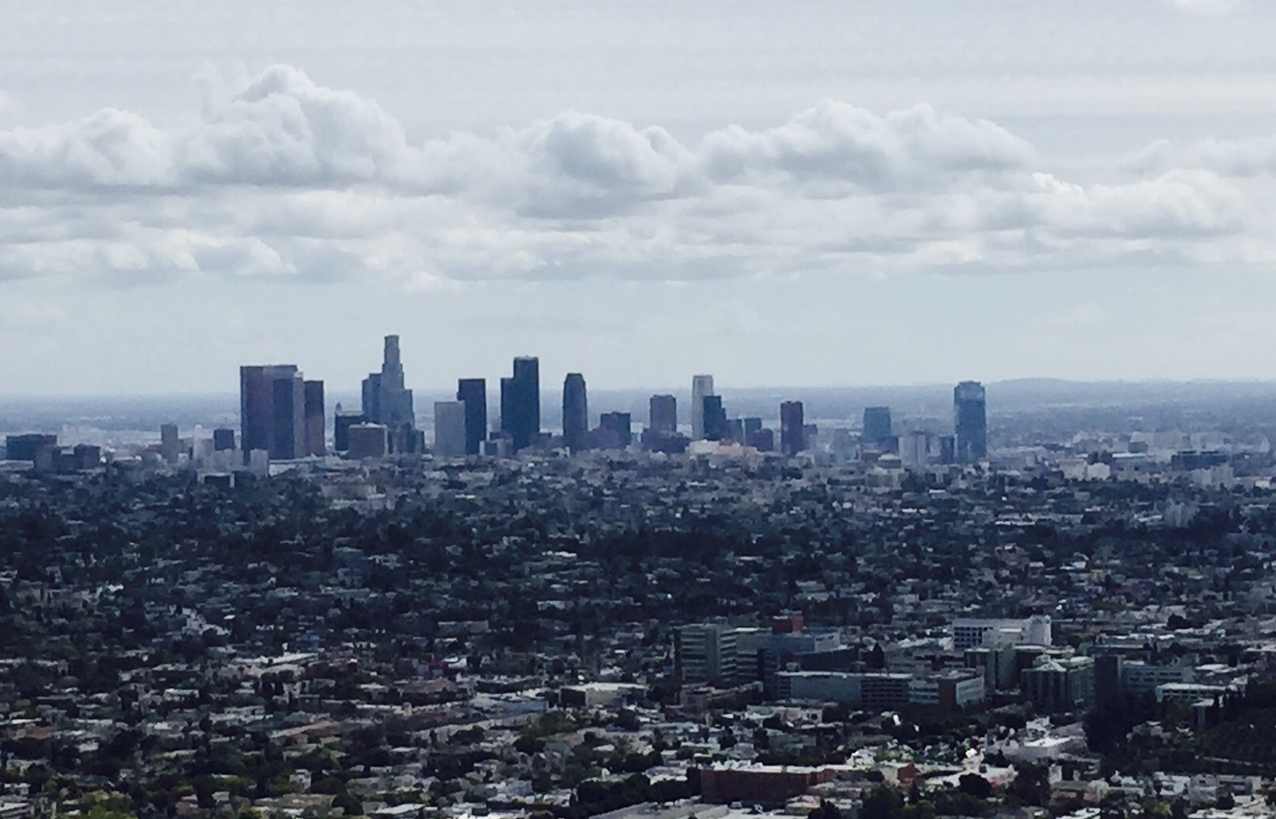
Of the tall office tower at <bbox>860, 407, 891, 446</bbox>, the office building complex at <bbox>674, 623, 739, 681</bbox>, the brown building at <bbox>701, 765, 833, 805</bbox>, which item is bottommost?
the brown building at <bbox>701, 765, 833, 805</bbox>

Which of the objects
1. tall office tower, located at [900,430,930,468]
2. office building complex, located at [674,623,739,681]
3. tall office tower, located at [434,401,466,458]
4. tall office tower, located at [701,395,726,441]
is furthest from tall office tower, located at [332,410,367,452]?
office building complex, located at [674,623,739,681]

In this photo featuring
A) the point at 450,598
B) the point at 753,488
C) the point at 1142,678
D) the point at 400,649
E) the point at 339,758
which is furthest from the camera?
the point at 753,488

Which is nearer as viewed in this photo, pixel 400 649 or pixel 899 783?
pixel 899 783

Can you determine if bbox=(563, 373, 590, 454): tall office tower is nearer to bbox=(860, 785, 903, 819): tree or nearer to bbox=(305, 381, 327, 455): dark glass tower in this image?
bbox=(305, 381, 327, 455): dark glass tower

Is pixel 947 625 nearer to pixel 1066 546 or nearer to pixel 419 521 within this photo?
pixel 1066 546

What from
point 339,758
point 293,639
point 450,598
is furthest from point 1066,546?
point 339,758

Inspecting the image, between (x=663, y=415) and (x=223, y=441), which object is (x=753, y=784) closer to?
(x=223, y=441)

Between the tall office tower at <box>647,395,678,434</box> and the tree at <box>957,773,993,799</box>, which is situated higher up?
the tall office tower at <box>647,395,678,434</box>

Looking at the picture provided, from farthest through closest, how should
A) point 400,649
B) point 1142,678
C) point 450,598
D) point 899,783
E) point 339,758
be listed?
point 450,598, point 400,649, point 1142,678, point 339,758, point 899,783
